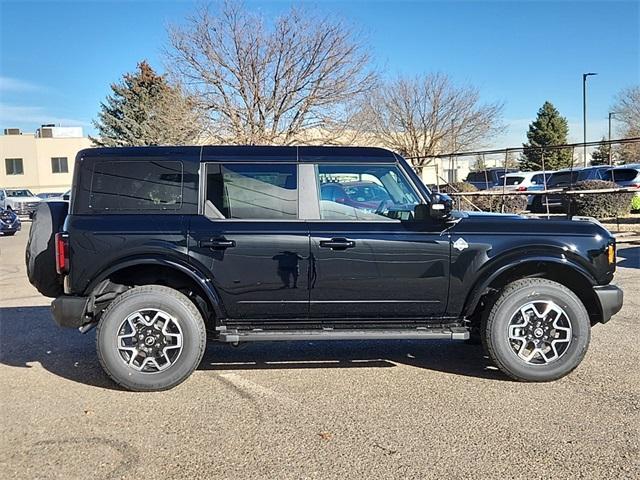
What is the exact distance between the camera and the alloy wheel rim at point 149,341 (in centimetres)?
454

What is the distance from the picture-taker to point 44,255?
4.77 m

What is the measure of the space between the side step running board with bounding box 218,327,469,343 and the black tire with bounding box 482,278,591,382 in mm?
249

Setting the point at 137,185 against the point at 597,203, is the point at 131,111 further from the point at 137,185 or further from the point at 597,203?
the point at 137,185

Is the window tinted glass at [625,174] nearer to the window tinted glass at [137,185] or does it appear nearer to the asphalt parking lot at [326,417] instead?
the asphalt parking lot at [326,417]

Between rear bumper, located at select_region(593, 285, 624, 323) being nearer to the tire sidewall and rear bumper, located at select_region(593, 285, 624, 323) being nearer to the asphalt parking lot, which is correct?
the tire sidewall

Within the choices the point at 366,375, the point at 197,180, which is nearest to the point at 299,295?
the point at 366,375

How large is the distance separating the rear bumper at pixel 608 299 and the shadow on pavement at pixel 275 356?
981mm

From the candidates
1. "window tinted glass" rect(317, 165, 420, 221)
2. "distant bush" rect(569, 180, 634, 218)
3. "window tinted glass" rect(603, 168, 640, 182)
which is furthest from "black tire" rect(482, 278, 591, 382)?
"window tinted glass" rect(603, 168, 640, 182)

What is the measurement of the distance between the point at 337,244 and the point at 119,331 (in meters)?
1.80

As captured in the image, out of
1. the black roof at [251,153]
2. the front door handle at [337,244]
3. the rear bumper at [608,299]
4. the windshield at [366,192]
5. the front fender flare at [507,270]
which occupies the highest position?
the black roof at [251,153]

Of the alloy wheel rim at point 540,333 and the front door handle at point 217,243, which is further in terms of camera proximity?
the alloy wheel rim at point 540,333

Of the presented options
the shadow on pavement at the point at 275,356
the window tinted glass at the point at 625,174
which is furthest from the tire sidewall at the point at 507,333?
the window tinted glass at the point at 625,174

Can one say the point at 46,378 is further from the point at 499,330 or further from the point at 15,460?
the point at 499,330

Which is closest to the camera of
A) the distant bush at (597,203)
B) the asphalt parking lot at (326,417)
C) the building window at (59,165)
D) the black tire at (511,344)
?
the asphalt parking lot at (326,417)
